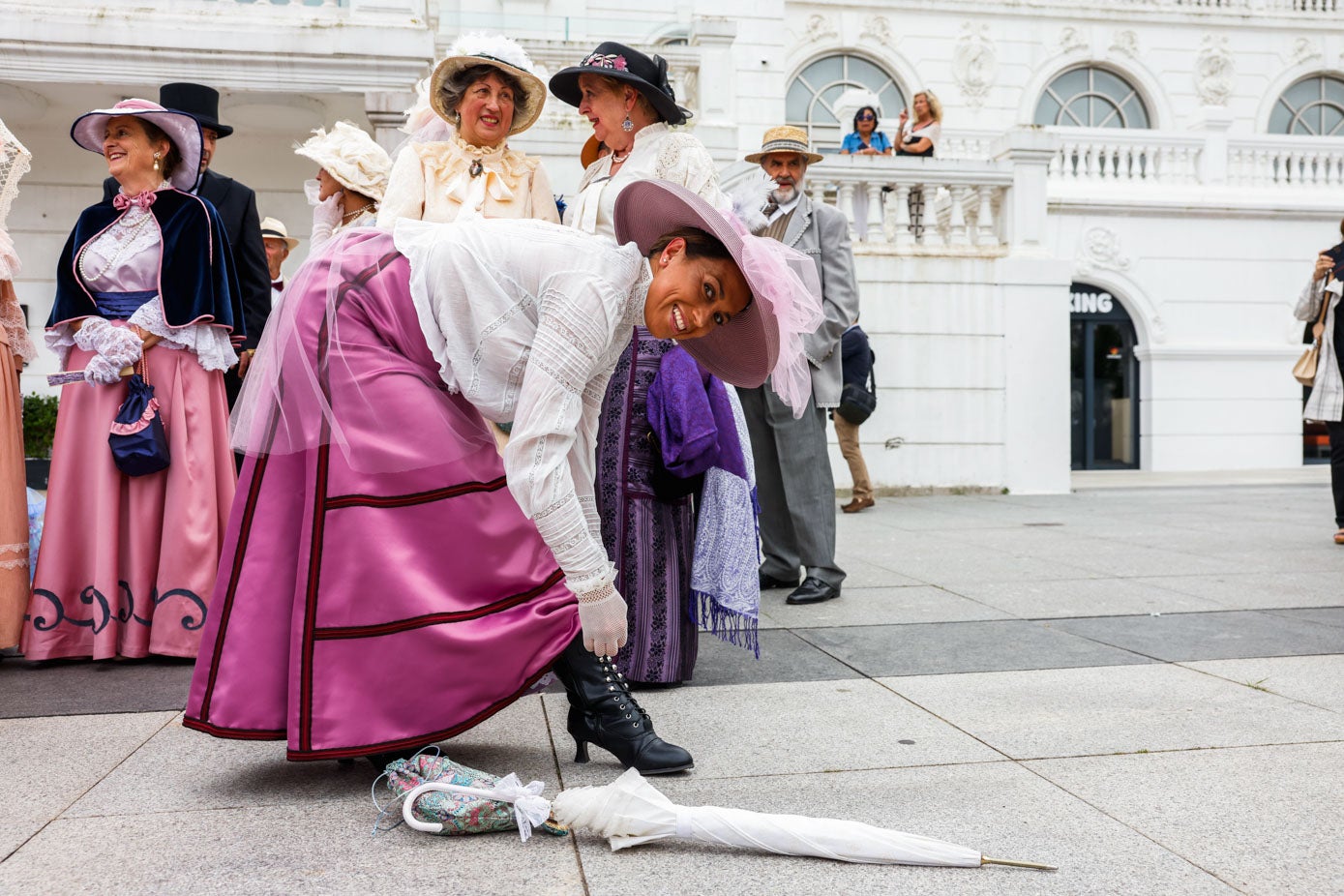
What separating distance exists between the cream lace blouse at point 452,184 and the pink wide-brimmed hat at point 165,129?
981mm

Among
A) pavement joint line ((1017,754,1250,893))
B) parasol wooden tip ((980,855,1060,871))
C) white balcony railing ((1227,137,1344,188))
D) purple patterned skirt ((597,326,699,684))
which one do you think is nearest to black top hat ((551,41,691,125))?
purple patterned skirt ((597,326,699,684))

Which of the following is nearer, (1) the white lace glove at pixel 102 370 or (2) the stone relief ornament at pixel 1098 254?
(1) the white lace glove at pixel 102 370

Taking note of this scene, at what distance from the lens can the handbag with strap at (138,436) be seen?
14.0ft

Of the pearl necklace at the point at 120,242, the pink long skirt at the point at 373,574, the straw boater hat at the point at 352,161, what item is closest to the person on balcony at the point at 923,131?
the straw boater hat at the point at 352,161

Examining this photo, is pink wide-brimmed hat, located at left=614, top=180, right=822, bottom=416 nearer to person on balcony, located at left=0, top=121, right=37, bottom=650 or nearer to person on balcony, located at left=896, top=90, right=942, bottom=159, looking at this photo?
person on balcony, located at left=0, top=121, right=37, bottom=650

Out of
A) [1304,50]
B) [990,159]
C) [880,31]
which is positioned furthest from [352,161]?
[1304,50]

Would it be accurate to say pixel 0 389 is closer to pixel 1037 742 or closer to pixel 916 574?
pixel 1037 742

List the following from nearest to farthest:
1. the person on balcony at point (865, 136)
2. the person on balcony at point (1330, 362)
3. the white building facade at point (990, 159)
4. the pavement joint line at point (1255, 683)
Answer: the pavement joint line at point (1255, 683) < the person on balcony at point (1330, 362) < the white building facade at point (990, 159) < the person on balcony at point (865, 136)

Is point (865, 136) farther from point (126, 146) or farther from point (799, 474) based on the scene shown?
point (126, 146)

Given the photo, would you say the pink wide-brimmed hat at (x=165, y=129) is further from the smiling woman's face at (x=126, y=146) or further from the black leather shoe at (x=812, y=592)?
the black leather shoe at (x=812, y=592)

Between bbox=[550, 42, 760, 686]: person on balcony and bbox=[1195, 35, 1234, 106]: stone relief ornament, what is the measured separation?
745 inches

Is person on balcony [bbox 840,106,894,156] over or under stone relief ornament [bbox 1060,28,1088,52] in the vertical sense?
under

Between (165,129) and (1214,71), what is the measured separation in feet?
65.0

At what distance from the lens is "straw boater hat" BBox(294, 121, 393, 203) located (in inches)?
196
